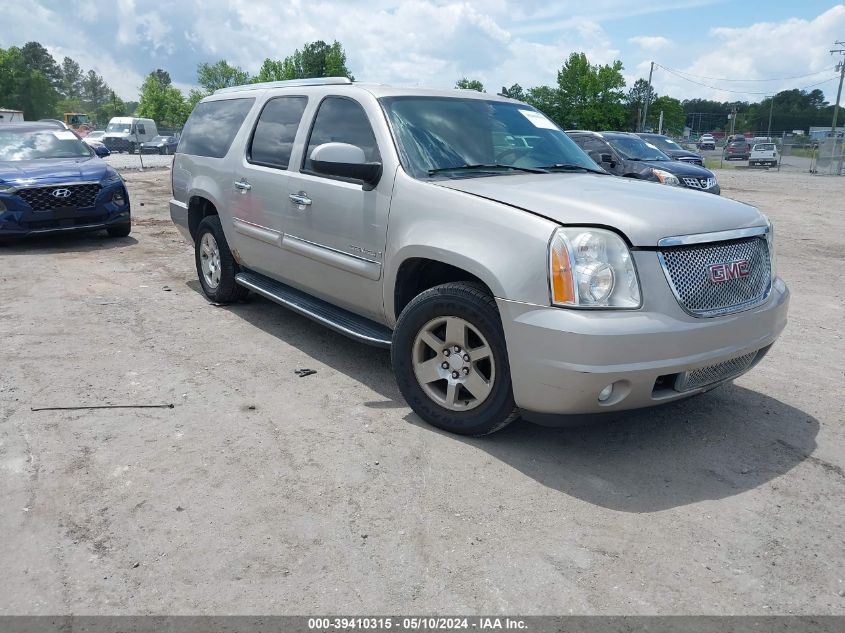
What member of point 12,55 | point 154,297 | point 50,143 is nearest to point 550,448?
point 154,297

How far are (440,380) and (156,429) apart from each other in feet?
5.19

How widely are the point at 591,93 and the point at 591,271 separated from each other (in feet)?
185

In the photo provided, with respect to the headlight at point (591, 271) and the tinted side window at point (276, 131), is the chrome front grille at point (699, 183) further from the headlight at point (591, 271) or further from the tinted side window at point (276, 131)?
the headlight at point (591, 271)

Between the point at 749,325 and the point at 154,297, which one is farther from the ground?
the point at 749,325

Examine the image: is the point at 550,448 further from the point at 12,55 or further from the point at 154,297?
the point at 12,55

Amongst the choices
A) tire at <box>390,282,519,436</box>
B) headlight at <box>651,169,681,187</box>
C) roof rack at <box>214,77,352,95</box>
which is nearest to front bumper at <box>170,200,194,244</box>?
roof rack at <box>214,77,352,95</box>

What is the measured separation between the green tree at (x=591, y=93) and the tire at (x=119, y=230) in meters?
48.8

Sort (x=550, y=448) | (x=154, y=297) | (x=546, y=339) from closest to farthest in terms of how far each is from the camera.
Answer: (x=546, y=339) → (x=550, y=448) → (x=154, y=297)

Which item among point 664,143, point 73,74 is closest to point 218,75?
point 664,143

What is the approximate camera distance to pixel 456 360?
375cm

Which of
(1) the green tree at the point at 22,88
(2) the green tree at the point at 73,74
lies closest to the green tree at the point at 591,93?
(1) the green tree at the point at 22,88

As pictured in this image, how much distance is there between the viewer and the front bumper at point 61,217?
29.0 ft

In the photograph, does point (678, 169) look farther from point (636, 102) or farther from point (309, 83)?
point (636, 102)

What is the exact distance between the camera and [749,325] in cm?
355
